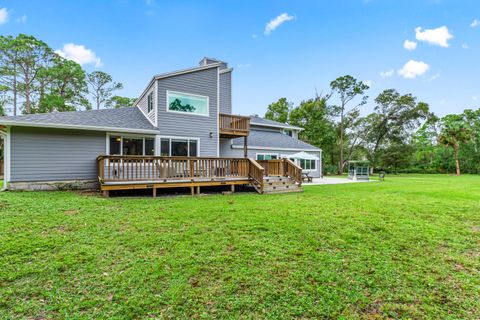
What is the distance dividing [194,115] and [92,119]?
4.56 meters

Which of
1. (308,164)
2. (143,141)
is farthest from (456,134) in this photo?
(143,141)

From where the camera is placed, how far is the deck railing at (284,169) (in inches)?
425

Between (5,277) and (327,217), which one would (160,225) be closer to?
(5,277)

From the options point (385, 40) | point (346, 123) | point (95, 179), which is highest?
point (385, 40)

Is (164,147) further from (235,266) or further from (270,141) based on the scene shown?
(270,141)

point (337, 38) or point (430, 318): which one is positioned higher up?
point (337, 38)

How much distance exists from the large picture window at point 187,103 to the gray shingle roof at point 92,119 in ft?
4.92

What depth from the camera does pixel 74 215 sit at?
5320mm

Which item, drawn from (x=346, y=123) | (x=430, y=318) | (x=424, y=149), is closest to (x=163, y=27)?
(x=430, y=318)

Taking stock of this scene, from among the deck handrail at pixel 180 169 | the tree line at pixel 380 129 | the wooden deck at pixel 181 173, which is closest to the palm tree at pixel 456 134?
the tree line at pixel 380 129

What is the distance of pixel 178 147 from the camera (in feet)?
38.7

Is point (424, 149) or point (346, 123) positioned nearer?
point (346, 123)

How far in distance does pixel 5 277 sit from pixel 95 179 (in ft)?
26.7

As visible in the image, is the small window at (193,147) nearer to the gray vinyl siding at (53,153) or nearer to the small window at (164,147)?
the small window at (164,147)
